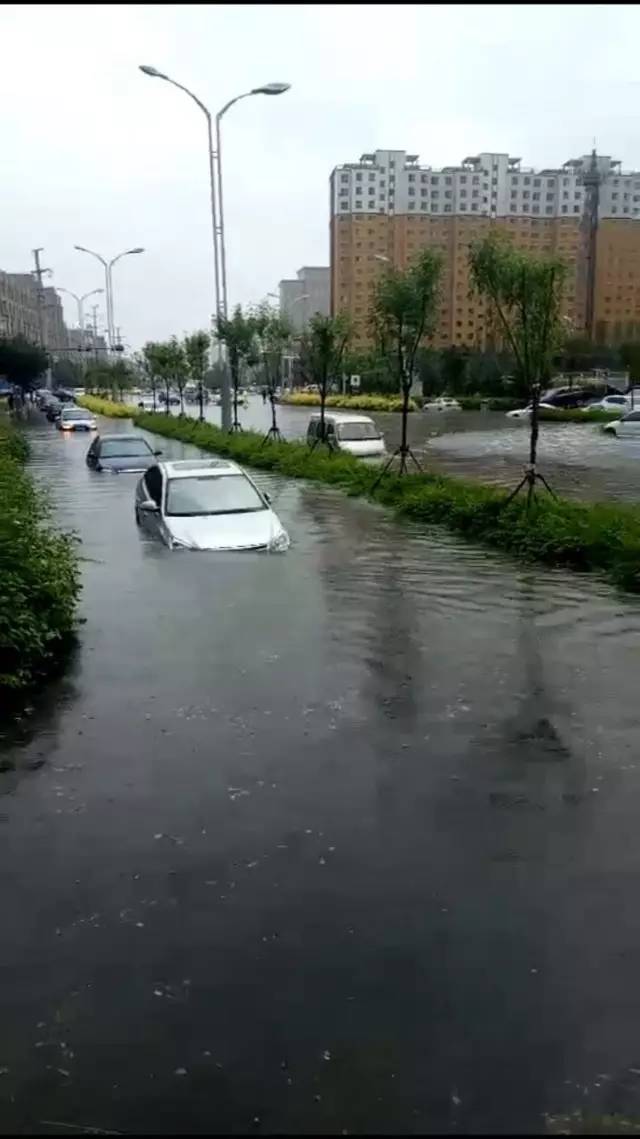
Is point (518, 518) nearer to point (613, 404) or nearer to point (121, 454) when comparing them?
point (121, 454)

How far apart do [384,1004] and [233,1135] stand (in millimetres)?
763

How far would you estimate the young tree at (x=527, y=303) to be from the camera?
568 inches

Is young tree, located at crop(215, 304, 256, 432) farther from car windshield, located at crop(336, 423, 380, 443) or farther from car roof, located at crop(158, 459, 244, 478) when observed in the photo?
car roof, located at crop(158, 459, 244, 478)

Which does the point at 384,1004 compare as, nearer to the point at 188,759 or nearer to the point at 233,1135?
the point at 233,1135

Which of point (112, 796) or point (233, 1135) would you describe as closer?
point (233, 1135)

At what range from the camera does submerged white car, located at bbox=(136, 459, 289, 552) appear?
12.6m

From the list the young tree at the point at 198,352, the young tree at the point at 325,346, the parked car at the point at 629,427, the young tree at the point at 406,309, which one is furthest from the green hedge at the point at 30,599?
the young tree at the point at 198,352

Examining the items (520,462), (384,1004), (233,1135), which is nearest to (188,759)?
(384,1004)

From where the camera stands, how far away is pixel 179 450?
33.2 meters

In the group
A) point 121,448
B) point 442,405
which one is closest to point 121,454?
point 121,448

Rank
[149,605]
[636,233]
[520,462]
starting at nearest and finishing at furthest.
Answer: [149,605]
[520,462]
[636,233]

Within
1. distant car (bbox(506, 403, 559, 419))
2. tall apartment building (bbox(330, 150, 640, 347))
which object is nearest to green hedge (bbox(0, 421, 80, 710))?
distant car (bbox(506, 403, 559, 419))

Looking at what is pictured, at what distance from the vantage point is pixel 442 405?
71500 mm

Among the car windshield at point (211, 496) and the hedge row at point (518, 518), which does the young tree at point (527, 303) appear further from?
the car windshield at point (211, 496)
